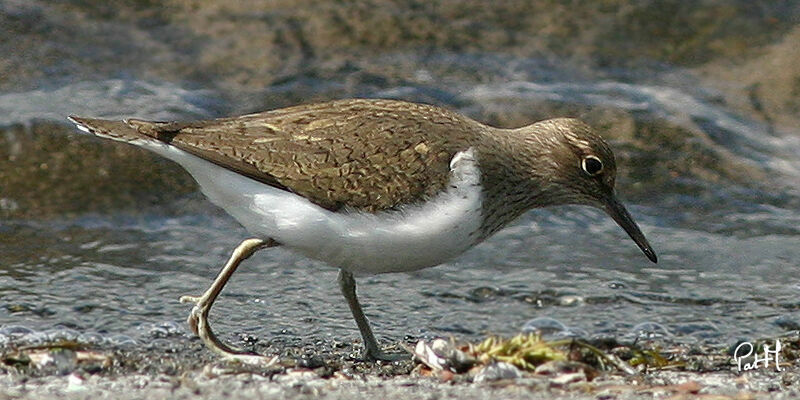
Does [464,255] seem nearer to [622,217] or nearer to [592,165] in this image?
[622,217]

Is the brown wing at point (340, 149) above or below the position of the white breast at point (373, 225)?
above

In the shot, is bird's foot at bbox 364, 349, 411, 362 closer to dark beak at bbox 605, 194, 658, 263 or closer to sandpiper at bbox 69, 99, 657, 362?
sandpiper at bbox 69, 99, 657, 362

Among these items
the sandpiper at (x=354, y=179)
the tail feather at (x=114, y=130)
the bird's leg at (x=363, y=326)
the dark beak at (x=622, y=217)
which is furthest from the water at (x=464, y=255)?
the tail feather at (x=114, y=130)

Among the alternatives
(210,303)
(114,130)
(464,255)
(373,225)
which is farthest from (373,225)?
(464,255)

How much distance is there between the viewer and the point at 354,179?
6.57 m

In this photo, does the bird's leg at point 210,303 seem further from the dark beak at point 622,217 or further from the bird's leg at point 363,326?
the dark beak at point 622,217

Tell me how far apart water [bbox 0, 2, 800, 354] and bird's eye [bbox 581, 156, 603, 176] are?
41.9 inches

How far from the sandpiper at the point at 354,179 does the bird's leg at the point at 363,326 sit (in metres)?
0.01

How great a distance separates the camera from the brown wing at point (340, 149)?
6.54m

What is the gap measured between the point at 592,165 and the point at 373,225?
1.59 metres

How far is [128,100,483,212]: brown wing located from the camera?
654 centimetres

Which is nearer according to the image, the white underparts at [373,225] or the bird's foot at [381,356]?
the white underparts at [373,225]

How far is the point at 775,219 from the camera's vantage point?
9.74 metres

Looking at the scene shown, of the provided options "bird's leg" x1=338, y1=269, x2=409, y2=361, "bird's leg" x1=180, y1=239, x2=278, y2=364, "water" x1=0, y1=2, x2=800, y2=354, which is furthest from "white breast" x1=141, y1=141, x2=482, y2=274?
"water" x1=0, y1=2, x2=800, y2=354
